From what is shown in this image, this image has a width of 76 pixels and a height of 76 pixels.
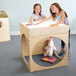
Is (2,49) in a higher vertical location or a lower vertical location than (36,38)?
lower

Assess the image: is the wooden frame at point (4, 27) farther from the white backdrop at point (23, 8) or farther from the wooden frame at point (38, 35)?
the wooden frame at point (38, 35)

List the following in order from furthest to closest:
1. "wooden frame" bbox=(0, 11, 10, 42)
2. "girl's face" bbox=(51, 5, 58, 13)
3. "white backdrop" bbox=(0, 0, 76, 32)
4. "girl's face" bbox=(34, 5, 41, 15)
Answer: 1. "white backdrop" bbox=(0, 0, 76, 32)
2. "wooden frame" bbox=(0, 11, 10, 42)
3. "girl's face" bbox=(34, 5, 41, 15)
4. "girl's face" bbox=(51, 5, 58, 13)

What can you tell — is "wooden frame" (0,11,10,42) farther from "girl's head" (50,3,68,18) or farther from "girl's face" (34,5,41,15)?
"girl's head" (50,3,68,18)

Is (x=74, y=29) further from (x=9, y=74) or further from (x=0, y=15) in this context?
(x=9, y=74)

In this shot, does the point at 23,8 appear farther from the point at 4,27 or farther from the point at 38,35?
the point at 38,35

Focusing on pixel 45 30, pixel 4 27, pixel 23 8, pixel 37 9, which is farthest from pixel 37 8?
pixel 23 8

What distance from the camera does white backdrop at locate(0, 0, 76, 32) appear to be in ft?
9.68

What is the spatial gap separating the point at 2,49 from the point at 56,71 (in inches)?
42.0

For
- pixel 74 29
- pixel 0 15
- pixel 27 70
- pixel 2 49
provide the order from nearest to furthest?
pixel 27 70 < pixel 2 49 < pixel 0 15 < pixel 74 29

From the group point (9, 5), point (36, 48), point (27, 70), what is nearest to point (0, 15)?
point (9, 5)

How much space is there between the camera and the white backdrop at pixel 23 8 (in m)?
2.95

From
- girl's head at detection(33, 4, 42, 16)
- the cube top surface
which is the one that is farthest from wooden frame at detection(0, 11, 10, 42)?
the cube top surface

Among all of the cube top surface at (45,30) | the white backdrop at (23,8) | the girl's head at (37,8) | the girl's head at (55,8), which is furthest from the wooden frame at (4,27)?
the cube top surface at (45,30)

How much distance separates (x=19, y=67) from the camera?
5.51 ft
